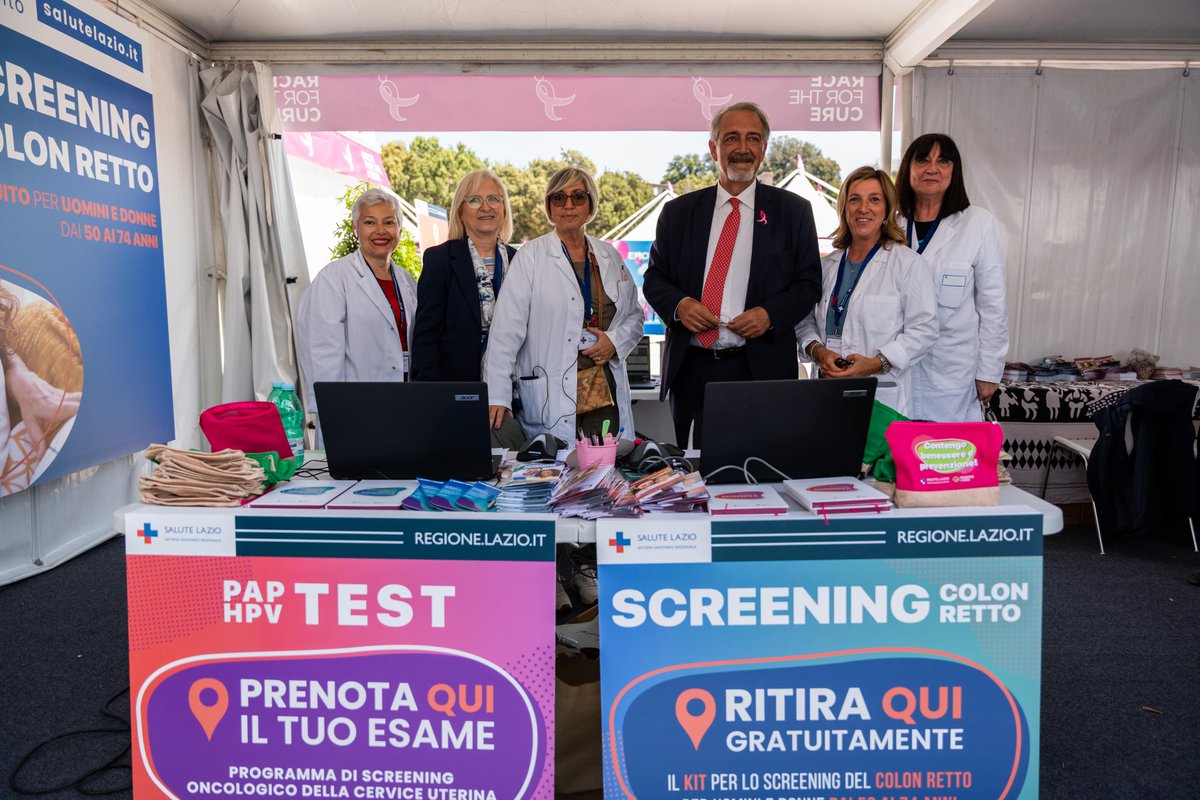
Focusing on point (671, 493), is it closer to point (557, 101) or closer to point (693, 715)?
point (693, 715)

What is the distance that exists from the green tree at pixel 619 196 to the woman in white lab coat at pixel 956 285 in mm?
14053

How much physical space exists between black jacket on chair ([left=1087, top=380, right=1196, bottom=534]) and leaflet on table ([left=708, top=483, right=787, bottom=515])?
8.93 feet

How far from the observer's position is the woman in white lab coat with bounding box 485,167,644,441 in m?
2.86

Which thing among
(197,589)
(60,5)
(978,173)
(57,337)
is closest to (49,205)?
(57,337)

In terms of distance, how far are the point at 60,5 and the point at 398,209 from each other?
64.3 inches

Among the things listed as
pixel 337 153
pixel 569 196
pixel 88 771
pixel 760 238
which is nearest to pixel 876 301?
pixel 760 238

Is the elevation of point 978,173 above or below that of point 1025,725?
above

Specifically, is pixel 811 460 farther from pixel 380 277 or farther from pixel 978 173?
pixel 978 173

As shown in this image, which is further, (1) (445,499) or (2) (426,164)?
(2) (426,164)

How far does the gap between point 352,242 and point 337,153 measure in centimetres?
222

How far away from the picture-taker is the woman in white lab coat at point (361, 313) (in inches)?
128

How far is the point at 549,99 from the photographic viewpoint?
15.4ft

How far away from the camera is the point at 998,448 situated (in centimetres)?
170

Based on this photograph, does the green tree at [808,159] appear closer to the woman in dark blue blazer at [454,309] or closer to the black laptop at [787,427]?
the woman in dark blue blazer at [454,309]
